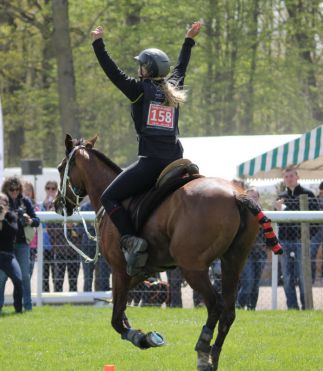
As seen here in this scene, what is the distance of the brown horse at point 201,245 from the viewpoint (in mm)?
8508

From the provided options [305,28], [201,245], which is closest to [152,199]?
[201,245]

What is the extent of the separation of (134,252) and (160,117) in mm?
1261

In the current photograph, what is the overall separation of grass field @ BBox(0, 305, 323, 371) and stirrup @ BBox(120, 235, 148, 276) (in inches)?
43.5

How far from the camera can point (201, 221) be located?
8484mm

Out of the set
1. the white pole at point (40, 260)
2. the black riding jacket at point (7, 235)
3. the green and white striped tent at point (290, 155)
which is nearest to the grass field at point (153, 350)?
the white pole at point (40, 260)

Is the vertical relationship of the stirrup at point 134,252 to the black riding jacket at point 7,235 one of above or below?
A: above

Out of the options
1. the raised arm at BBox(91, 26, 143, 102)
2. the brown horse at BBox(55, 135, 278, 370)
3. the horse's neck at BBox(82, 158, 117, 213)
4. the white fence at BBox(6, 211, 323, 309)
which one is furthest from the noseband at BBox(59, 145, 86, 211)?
the white fence at BBox(6, 211, 323, 309)

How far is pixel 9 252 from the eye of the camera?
14414mm

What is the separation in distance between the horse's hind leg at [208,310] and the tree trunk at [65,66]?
79.3 ft

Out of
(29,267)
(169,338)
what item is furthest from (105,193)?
(29,267)

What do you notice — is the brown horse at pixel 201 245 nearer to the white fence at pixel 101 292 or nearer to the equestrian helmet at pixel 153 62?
the equestrian helmet at pixel 153 62

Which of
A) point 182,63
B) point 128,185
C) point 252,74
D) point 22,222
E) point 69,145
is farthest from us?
point 252,74

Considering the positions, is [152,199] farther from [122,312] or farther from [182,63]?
[182,63]

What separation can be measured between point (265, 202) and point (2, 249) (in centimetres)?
1305
